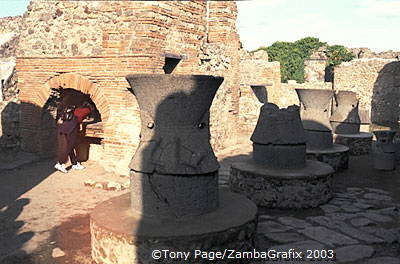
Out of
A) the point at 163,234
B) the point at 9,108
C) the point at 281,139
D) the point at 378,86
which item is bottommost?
the point at 163,234

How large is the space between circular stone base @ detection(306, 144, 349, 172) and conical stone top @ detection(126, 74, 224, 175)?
4878 mm

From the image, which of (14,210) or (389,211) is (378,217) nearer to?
(389,211)

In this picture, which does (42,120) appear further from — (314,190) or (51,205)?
(314,190)

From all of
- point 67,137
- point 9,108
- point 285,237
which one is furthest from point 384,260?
point 9,108

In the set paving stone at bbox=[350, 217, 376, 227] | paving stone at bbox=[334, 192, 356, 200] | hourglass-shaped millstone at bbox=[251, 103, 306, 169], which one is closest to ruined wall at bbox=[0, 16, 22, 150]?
hourglass-shaped millstone at bbox=[251, 103, 306, 169]

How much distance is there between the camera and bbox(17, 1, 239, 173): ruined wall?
744cm

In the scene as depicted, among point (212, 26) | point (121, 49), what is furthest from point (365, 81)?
point (121, 49)

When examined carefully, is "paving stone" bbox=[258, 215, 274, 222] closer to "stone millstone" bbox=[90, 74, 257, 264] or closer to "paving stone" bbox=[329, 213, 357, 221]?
Result: "paving stone" bbox=[329, 213, 357, 221]

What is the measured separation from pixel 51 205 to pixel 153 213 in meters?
2.79

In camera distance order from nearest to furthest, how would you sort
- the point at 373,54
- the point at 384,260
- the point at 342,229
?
the point at 384,260 → the point at 342,229 → the point at 373,54

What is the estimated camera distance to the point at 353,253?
14.1 ft

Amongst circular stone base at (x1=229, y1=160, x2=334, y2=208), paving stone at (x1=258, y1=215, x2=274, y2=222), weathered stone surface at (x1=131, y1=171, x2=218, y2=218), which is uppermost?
weathered stone surface at (x1=131, y1=171, x2=218, y2=218)

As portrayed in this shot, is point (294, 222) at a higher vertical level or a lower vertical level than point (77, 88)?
lower

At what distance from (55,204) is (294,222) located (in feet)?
12.5
